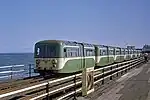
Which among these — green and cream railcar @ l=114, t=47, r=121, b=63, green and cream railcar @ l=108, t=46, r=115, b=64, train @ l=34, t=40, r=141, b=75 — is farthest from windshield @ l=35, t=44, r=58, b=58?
green and cream railcar @ l=114, t=47, r=121, b=63

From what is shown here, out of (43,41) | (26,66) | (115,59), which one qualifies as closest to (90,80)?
(43,41)

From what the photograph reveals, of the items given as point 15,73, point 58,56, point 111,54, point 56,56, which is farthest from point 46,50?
point 111,54

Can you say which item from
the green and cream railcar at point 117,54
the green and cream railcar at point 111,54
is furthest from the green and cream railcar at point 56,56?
the green and cream railcar at point 117,54

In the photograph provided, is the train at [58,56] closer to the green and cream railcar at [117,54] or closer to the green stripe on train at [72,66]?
the green stripe on train at [72,66]

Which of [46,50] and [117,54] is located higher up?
[46,50]

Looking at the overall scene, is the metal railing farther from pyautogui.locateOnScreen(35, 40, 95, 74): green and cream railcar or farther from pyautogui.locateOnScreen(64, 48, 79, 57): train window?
pyautogui.locateOnScreen(64, 48, 79, 57): train window

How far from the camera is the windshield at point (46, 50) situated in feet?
72.5

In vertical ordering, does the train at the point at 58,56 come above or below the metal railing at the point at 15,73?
above

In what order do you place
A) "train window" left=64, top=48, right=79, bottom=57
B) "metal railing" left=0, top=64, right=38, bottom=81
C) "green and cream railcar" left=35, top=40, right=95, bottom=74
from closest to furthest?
"metal railing" left=0, top=64, right=38, bottom=81, "green and cream railcar" left=35, top=40, right=95, bottom=74, "train window" left=64, top=48, right=79, bottom=57

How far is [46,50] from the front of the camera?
22.5 metres

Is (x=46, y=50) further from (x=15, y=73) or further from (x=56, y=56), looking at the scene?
(x=15, y=73)

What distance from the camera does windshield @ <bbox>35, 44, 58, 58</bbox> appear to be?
72.5ft

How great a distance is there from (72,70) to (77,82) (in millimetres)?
9685

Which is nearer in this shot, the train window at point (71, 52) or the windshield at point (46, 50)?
the windshield at point (46, 50)
